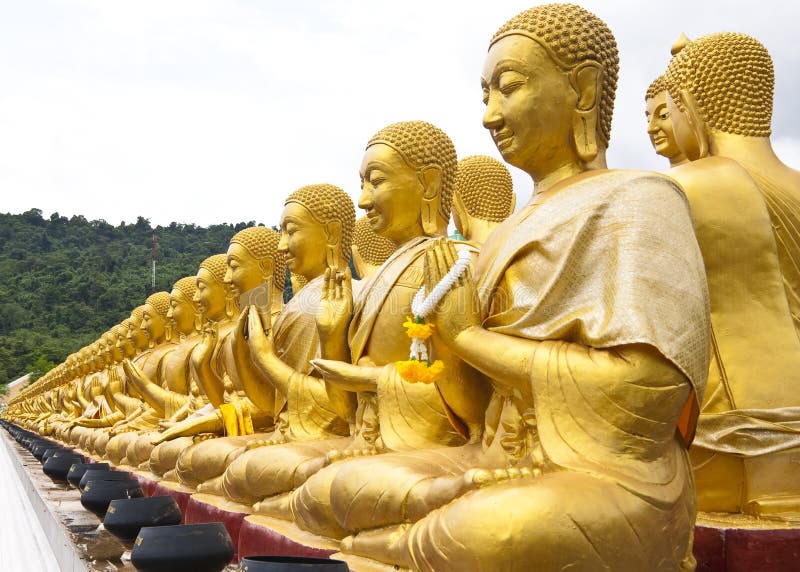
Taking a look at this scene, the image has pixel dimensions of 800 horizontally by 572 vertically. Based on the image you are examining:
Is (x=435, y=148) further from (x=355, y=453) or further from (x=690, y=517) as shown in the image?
(x=690, y=517)

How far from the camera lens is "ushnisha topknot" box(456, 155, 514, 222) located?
705 cm

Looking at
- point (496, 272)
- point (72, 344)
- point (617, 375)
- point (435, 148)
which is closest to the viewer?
point (617, 375)

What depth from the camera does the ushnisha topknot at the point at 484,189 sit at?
705 cm

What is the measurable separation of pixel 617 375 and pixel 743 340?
42.2 inches

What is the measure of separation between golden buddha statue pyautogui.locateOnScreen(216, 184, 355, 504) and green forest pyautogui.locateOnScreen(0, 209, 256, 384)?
110 feet

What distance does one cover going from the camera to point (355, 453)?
15.8 feet

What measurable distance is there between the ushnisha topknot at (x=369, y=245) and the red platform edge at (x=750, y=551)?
203 inches

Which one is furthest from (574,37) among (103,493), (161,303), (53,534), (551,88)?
(161,303)

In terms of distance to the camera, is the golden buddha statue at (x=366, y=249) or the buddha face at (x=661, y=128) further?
the golden buddha statue at (x=366, y=249)

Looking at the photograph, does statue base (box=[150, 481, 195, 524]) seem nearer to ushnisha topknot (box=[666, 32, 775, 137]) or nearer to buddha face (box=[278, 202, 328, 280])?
buddha face (box=[278, 202, 328, 280])

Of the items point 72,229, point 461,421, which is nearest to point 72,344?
point 72,229

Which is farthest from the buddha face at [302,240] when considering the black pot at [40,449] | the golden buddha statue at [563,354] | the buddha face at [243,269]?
the black pot at [40,449]

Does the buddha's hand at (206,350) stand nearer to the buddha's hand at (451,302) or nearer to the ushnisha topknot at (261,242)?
the ushnisha topknot at (261,242)

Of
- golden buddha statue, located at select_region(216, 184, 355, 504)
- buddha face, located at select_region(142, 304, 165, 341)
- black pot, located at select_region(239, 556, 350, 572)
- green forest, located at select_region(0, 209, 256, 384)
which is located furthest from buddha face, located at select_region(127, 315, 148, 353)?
green forest, located at select_region(0, 209, 256, 384)
